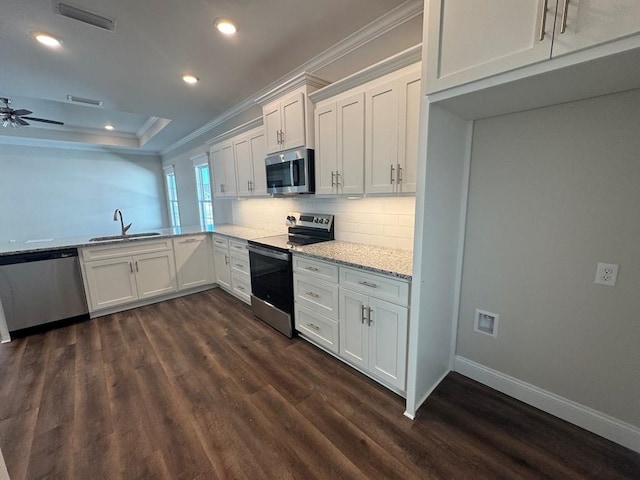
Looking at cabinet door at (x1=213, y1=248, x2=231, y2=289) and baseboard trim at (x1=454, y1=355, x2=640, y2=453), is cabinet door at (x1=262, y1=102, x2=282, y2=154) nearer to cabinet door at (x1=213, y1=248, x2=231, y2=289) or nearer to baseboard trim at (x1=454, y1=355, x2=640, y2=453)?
cabinet door at (x1=213, y1=248, x2=231, y2=289)

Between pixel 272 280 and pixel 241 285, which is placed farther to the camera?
pixel 241 285

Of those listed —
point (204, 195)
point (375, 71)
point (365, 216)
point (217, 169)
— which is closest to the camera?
point (375, 71)

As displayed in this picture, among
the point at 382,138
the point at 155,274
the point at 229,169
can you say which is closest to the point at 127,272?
the point at 155,274

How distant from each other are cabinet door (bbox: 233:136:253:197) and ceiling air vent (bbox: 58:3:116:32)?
165 cm

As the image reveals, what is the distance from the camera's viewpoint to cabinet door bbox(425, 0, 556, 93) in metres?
1.05

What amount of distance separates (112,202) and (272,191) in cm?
584

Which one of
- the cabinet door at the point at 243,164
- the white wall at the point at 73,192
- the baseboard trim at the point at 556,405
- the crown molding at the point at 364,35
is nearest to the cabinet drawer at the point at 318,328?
the baseboard trim at the point at 556,405

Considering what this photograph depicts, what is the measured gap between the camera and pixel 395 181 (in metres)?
1.93

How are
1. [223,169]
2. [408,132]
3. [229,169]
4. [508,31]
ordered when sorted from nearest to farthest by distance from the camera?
[508,31]
[408,132]
[229,169]
[223,169]

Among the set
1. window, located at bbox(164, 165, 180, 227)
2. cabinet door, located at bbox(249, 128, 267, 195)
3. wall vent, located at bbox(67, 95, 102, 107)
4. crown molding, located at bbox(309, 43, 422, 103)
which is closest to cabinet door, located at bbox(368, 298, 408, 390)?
crown molding, located at bbox(309, 43, 422, 103)

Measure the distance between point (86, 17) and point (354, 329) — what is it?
9.86 feet

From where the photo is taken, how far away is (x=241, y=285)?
11.4 ft

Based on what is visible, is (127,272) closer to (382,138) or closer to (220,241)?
(220,241)

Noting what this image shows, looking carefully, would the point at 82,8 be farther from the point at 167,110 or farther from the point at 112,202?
the point at 112,202
